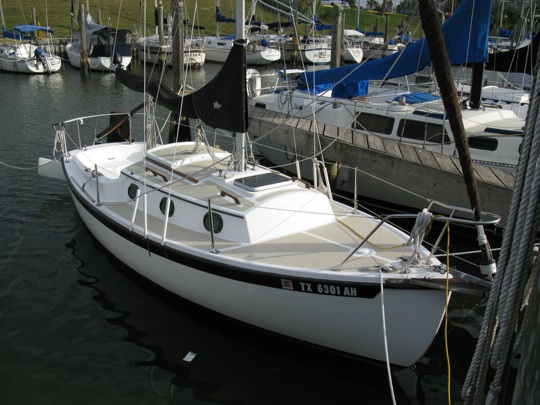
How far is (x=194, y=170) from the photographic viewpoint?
11.1 meters

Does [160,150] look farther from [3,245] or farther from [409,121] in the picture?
[409,121]

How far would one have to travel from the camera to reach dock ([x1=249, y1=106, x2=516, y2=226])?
37.3 ft

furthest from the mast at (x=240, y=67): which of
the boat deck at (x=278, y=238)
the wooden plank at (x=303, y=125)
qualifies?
the wooden plank at (x=303, y=125)

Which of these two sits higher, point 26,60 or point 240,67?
point 240,67

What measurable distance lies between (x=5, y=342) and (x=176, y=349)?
3011 millimetres

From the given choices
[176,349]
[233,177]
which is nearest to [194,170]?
[233,177]

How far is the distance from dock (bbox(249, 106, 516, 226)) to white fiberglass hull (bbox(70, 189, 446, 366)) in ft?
9.15

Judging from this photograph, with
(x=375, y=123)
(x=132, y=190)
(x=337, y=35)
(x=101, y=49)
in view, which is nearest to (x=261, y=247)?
(x=132, y=190)

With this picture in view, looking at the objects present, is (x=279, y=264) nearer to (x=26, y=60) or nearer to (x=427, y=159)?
(x=427, y=159)

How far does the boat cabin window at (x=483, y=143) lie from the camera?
14494 millimetres

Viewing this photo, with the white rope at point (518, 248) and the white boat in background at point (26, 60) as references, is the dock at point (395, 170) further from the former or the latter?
the white boat in background at point (26, 60)

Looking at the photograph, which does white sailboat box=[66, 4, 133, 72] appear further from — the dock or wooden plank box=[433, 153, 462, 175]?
wooden plank box=[433, 153, 462, 175]

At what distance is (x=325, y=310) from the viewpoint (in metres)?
8.00

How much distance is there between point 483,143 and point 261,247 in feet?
28.6
